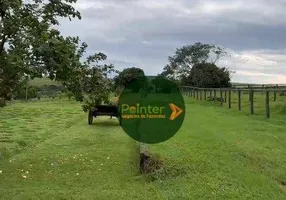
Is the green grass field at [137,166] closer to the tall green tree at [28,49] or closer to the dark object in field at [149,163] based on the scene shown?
the dark object in field at [149,163]

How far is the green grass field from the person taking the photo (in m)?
7.03

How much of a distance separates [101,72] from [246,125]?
9.17 m

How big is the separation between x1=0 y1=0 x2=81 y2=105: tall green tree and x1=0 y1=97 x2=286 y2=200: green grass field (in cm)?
190

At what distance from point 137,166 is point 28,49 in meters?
3.58

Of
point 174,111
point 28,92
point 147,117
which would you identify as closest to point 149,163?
point 28,92

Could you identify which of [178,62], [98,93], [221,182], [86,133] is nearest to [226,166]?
[221,182]

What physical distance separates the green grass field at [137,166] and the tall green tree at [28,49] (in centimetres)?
190

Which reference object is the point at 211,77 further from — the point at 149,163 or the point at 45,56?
the point at 45,56

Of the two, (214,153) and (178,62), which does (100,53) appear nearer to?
(214,153)

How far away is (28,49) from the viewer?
6773 mm

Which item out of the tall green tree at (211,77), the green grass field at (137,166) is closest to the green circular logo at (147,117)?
the green grass field at (137,166)

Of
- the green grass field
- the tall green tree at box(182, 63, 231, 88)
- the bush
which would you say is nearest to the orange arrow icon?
the green grass field

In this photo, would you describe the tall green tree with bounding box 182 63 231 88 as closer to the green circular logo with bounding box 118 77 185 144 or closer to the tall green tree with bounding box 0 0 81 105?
the green circular logo with bounding box 118 77 185 144

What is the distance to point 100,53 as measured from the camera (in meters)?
8.18
